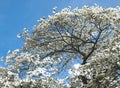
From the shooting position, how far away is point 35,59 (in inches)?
1173

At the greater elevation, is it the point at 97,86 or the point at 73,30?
the point at 73,30

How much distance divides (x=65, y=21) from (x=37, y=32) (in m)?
3.40

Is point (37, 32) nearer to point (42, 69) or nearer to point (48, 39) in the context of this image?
point (48, 39)

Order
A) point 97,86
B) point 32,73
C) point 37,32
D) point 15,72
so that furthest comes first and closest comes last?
point 37,32, point 15,72, point 97,86, point 32,73

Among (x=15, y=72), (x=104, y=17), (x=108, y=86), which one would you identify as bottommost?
(x=108, y=86)

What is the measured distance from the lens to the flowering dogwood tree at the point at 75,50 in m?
28.3

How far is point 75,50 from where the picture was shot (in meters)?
40.5

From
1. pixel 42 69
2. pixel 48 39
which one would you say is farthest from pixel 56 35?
pixel 42 69

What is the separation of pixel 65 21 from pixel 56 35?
260 centimetres

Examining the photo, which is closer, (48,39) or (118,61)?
(118,61)

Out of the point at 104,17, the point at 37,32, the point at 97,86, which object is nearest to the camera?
the point at 97,86

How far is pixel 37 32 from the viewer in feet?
132

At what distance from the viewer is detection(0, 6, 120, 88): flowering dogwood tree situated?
2830 centimetres

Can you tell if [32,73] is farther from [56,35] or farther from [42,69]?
[56,35]
